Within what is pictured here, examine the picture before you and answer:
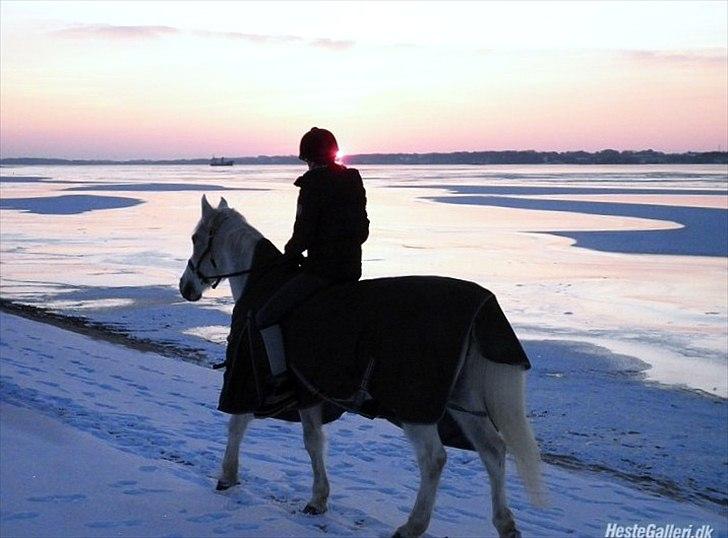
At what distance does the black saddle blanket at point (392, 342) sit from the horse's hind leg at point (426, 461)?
0.11 m

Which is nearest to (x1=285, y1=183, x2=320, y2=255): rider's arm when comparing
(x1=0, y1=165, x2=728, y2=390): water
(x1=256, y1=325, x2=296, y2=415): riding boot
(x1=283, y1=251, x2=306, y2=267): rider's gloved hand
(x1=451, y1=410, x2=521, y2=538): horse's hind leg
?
(x1=283, y1=251, x2=306, y2=267): rider's gloved hand

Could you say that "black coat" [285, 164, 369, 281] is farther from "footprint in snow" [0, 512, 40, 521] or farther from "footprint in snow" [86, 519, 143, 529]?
"footprint in snow" [0, 512, 40, 521]

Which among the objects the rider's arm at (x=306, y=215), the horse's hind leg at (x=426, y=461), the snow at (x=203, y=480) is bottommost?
the snow at (x=203, y=480)

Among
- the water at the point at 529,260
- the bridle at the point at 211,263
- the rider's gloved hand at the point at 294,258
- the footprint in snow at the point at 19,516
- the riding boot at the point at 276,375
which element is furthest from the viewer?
the water at the point at 529,260

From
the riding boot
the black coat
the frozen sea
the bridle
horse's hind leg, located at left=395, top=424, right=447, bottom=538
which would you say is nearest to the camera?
horse's hind leg, located at left=395, top=424, right=447, bottom=538

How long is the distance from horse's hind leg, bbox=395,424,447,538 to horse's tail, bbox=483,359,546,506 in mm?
368

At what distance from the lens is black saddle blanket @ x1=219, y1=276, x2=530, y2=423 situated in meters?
4.82

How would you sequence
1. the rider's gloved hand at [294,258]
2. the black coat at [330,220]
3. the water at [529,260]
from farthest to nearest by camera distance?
the water at [529,260] < the rider's gloved hand at [294,258] < the black coat at [330,220]

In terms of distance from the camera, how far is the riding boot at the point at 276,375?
5.28 metres

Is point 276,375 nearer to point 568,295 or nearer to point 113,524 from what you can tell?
point 113,524

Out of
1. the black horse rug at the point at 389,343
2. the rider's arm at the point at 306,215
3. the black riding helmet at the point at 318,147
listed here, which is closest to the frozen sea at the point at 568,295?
the black horse rug at the point at 389,343

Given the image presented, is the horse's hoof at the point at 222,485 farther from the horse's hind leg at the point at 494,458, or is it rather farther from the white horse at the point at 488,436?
the horse's hind leg at the point at 494,458

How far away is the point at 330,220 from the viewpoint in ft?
16.9

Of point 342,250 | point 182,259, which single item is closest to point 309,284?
point 342,250
